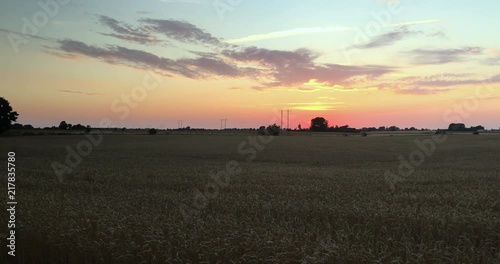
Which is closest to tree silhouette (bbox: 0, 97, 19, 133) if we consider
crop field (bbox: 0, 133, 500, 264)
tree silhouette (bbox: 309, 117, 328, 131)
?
crop field (bbox: 0, 133, 500, 264)

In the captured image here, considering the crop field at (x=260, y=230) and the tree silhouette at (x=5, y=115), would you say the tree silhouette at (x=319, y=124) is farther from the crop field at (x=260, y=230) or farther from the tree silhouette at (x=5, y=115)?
the crop field at (x=260, y=230)

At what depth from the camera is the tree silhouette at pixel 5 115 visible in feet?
283

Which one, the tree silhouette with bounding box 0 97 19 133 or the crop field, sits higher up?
the tree silhouette with bounding box 0 97 19 133

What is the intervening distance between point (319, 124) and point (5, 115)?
122m

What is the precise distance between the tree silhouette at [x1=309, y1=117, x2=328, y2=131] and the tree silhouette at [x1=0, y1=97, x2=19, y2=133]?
119 metres

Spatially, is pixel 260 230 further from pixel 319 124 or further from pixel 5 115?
pixel 319 124

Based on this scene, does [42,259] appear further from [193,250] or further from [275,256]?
[275,256]

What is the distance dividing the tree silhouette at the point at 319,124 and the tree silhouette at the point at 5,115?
118528 mm

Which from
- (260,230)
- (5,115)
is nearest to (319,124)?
(5,115)

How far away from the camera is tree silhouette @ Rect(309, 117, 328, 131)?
173m

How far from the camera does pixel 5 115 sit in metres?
89.4

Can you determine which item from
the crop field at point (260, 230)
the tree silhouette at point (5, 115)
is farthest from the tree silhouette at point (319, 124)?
the crop field at point (260, 230)

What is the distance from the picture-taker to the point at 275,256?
23.0 ft

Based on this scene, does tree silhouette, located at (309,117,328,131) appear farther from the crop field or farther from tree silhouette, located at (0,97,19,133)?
the crop field
